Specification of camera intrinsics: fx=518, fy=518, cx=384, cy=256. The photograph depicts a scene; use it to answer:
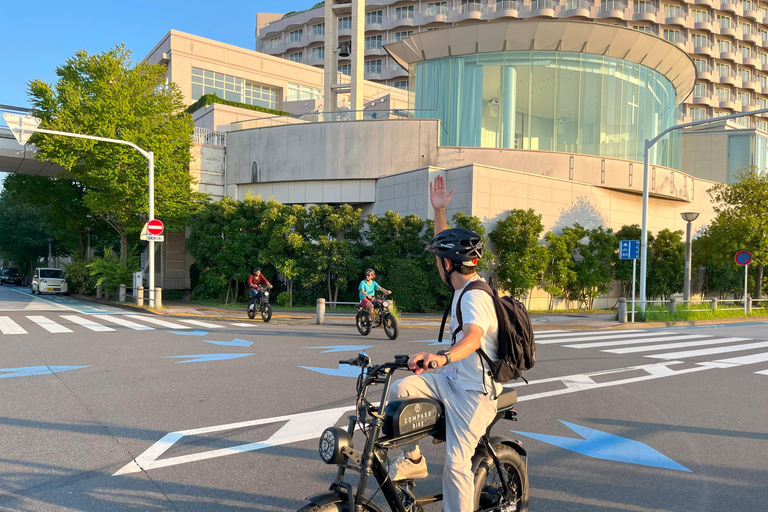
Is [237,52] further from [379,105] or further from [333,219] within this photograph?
[333,219]

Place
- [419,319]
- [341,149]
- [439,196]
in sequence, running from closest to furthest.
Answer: [439,196] < [419,319] < [341,149]

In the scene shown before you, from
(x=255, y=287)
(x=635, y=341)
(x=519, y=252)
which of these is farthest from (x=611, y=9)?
(x=255, y=287)

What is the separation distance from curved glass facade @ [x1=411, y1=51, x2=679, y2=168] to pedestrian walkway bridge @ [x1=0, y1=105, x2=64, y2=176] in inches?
878

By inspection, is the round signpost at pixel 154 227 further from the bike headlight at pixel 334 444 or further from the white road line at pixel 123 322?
the bike headlight at pixel 334 444

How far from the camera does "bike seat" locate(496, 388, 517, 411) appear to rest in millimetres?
3130

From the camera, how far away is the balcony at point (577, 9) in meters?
61.6

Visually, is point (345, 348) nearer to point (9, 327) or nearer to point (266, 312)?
point (266, 312)


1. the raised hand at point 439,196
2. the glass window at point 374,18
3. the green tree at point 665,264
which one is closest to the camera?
the raised hand at point 439,196

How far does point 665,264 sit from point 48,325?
1070 inches

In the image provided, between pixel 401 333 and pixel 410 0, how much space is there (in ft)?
206

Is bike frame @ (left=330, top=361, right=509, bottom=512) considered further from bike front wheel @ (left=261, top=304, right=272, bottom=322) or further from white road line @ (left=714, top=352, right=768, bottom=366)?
bike front wheel @ (left=261, top=304, right=272, bottom=322)

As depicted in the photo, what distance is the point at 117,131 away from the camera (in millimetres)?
25844

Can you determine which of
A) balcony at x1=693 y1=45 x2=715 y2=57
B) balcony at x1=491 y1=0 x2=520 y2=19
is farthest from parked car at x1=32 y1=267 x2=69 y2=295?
balcony at x1=693 y1=45 x2=715 y2=57

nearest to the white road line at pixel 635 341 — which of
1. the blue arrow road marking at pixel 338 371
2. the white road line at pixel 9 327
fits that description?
the blue arrow road marking at pixel 338 371
